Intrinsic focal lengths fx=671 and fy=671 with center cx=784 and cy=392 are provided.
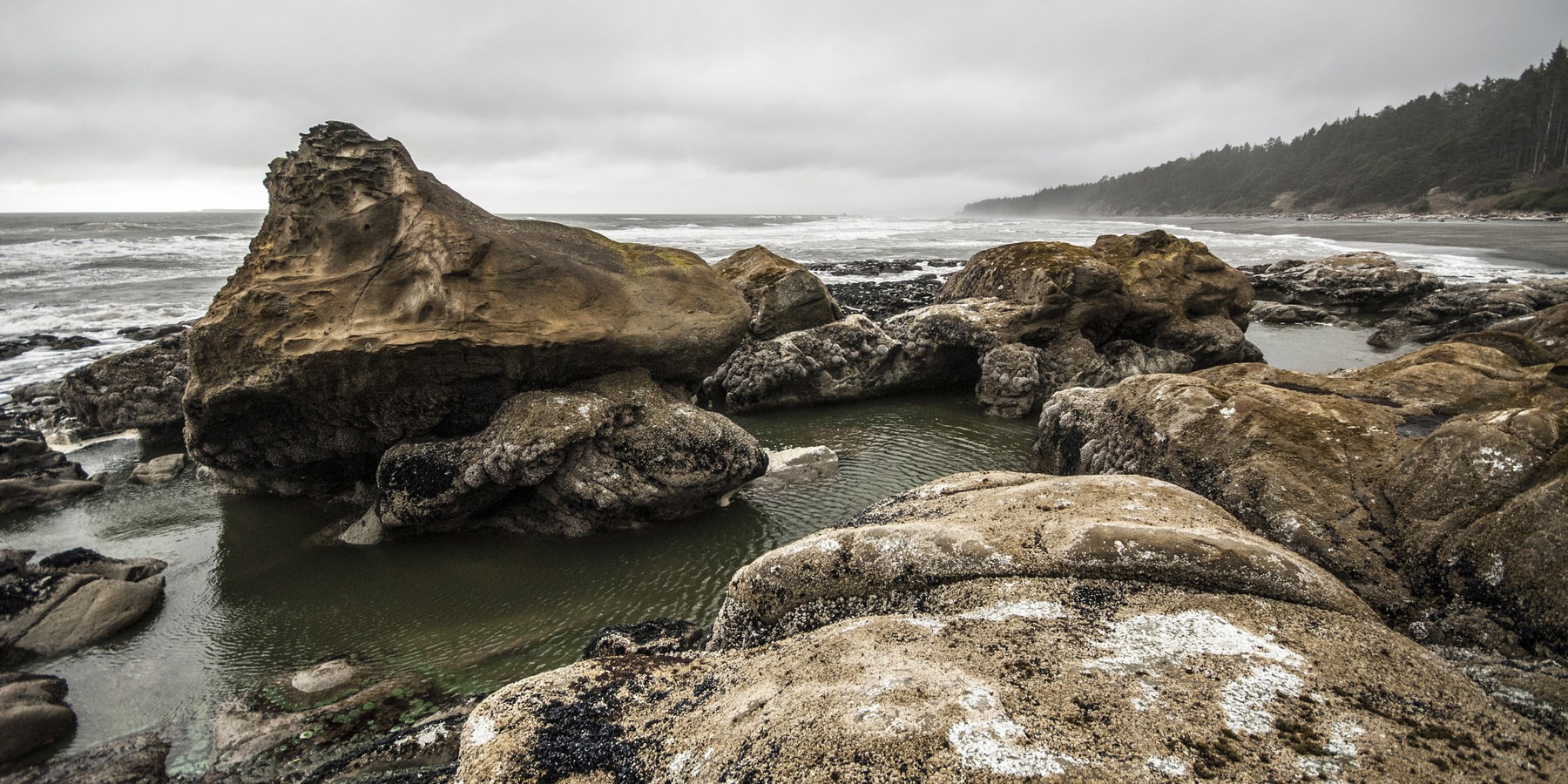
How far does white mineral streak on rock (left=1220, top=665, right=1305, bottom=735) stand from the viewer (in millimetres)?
3488

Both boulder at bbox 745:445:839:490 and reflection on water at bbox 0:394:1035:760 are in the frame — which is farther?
boulder at bbox 745:445:839:490

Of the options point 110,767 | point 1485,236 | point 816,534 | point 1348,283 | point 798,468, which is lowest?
point 110,767

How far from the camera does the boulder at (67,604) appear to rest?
876 centimetres

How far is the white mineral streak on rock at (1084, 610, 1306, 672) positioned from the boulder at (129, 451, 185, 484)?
18.7 m

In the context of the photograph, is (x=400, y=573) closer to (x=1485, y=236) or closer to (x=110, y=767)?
(x=110, y=767)

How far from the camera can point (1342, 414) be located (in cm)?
808

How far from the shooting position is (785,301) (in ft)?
72.9

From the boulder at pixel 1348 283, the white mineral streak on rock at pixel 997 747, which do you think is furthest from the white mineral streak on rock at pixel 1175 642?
the boulder at pixel 1348 283

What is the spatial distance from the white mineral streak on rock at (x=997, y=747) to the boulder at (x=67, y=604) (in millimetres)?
11672

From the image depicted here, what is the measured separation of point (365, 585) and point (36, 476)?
996 centimetres

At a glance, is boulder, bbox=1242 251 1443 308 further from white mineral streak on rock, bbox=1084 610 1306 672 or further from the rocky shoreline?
white mineral streak on rock, bbox=1084 610 1306 672

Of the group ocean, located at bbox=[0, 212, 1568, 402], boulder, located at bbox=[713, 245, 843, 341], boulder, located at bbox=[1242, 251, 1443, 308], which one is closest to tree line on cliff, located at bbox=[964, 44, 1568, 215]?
ocean, located at bbox=[0, 212, 1568, 402]

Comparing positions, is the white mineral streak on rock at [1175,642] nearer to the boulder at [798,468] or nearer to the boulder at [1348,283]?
the boulder at [798,468]

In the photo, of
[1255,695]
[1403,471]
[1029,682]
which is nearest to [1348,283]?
[1403,471]
